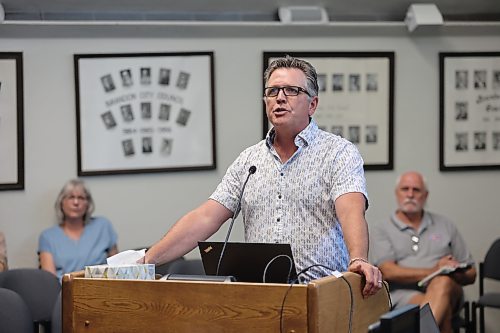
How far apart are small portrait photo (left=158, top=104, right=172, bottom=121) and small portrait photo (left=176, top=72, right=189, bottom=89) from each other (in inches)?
5.7

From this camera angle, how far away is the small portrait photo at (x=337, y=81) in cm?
584

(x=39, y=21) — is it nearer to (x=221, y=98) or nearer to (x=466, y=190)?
(x=221, y=98)

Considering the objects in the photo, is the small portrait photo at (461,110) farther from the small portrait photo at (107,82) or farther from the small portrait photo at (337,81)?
the small portrait photo at (107,82)

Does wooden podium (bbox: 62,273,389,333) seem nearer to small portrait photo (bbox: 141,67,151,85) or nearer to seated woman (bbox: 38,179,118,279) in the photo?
seated woman (bbox: 38,179,118,279)

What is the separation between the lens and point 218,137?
574cm

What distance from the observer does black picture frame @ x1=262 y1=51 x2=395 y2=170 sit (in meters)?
5.84

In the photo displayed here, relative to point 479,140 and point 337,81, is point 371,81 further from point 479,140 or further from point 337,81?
point 479,140

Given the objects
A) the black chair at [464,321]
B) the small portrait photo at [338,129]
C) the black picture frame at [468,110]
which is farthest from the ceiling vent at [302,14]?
the black chair at [464,321]

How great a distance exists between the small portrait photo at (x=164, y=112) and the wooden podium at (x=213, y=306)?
3244 millimetres

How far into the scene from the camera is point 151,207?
5684 millimetres

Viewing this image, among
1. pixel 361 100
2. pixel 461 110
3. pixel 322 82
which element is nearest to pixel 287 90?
pixel 322 82

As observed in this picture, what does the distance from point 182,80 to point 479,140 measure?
2045 millimetres

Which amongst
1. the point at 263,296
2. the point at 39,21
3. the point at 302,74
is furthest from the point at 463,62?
the point at 263,296

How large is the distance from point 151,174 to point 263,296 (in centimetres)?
351
